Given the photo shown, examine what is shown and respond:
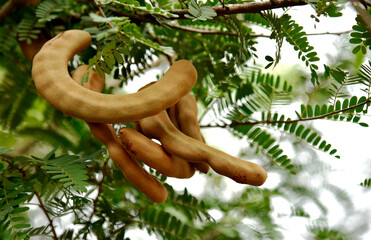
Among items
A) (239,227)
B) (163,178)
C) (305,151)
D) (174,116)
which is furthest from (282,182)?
(174,116)

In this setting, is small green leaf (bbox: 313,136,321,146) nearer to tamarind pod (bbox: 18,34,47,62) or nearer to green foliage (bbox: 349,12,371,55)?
green foliage (bbox: 349,12,371,55)

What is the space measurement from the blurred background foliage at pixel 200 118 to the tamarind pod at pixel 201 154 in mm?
81

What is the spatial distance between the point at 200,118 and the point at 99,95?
35 centimetres

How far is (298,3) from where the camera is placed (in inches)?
18.2

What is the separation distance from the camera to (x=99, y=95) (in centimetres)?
41

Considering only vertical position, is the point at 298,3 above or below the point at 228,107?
above

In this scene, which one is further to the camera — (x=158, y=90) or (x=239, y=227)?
(x=239, y=227)

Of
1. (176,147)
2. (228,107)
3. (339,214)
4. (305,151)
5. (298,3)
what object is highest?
(298,3)

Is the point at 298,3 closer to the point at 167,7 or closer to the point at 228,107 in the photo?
the point at 167,7

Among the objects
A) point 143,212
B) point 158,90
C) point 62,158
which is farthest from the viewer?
point 143,212

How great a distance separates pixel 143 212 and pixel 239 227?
18 centimetres

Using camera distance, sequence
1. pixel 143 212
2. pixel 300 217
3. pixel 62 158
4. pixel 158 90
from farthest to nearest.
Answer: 1. pixel 300 217
2. pixel 143 212
3. pixel 62 158
4. pixel 158 90

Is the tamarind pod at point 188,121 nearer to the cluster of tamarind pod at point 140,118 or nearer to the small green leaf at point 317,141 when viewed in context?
the cluster of tamarind pod at point 140,118

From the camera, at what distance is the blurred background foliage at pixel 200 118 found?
496 mm
